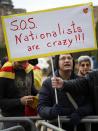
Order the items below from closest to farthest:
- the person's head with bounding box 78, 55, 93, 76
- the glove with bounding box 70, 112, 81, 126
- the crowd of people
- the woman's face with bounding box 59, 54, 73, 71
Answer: the glove with bounding box 70, 112, 81, 126, the crowd of people, the woman's face with bounding box 59, 54, 73, 71, the person's head with bounding box 78, 55, 93, 76

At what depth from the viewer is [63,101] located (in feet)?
20.1

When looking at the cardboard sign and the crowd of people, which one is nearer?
the crowd of people

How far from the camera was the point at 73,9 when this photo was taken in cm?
610

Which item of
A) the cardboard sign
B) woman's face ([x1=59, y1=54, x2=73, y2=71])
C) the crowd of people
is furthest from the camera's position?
woman's face ([x1=59, y1=54, x2=73, y2=71])

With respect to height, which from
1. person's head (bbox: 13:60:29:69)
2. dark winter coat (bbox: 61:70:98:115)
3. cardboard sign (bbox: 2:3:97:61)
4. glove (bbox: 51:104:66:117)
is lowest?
glove (bbox: 51:104:66:117)

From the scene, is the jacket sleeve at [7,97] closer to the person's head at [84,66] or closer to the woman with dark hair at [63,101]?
the woman with dark hair at [63,101]

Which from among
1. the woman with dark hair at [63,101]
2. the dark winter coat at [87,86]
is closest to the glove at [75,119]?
the woman with dark hair at [63,101]

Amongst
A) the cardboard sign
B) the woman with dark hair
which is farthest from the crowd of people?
the cardboard sign

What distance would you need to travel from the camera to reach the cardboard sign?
6.11 metres

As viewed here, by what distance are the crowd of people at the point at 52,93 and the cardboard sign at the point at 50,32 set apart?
0.76 ft

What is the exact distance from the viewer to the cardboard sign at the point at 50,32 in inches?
241

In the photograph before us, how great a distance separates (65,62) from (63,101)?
1.43ft

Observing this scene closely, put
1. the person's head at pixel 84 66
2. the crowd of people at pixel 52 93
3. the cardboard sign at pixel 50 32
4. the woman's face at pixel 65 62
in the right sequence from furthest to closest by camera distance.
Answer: the person's head at pixel 84 66 < the woman's face at pixel 65 62 < the cardboard sign at pixel 50 32 < the crowd of people at pixel 52 93

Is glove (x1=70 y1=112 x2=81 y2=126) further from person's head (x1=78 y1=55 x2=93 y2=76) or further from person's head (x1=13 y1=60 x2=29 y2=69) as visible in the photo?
person's head (x1=78 y1=55 x2=93 y2=76)
